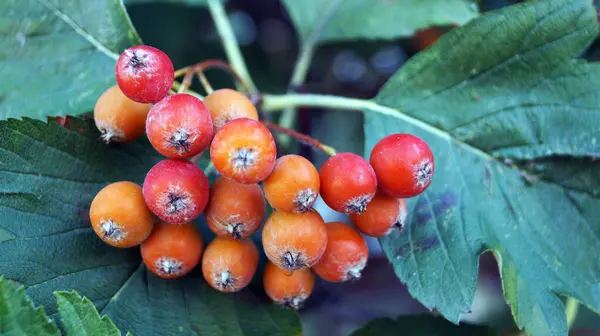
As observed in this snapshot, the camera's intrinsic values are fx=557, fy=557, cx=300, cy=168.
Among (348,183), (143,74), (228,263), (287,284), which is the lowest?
(287,284)

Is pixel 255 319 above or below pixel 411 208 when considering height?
below

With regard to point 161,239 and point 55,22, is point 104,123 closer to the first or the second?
point 161,239

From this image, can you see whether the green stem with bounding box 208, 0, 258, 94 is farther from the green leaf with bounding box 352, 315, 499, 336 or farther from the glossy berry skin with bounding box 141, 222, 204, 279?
the green leaf with bounding box 352, 315, 499, 336

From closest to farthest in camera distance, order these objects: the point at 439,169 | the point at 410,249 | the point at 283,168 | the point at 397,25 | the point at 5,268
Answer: the point at 283,168 < the point at 5,268 < the point at 410,249 < the point at 439,169 < the point at 397,25

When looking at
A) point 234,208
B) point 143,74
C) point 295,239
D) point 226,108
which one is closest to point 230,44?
point 226,108

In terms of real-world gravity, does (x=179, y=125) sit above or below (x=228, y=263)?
above

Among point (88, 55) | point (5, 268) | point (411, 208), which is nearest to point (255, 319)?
point (411, 208)

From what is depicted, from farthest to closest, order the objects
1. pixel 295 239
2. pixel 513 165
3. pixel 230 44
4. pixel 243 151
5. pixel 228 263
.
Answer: pixel 230 44, pixel 513 165, pixel 228 263, pixel 295 239, pixel 243 151

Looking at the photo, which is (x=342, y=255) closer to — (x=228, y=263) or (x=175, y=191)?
(x=228, y=263)
